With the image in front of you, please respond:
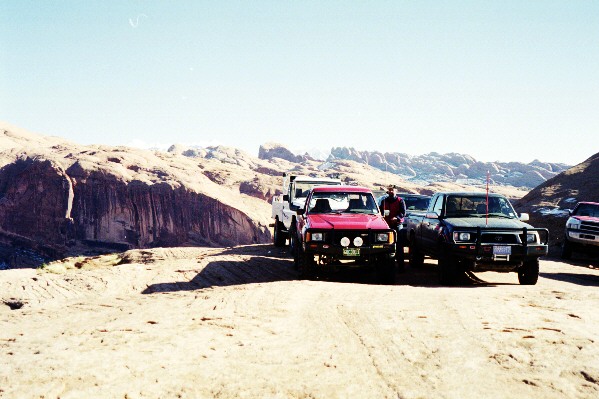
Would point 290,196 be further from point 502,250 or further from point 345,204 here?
point 502,250

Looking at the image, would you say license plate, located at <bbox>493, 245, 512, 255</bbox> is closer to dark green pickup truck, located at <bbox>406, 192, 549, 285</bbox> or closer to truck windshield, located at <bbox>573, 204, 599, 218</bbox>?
dark green pickup truck, located at <bbox>406, 192, 549, 285</bbox>

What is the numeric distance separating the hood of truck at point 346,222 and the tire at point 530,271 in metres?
3.13

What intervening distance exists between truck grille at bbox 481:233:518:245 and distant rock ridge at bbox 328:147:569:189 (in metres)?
129

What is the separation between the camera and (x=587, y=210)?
633 inches

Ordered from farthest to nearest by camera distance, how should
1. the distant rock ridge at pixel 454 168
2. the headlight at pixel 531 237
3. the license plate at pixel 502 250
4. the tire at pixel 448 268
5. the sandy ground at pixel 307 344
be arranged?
1. the distant rock ridge at pixel 454 168
2. the tire at pixel 448 268
3. the headlight at pixel 531 237
4. the license plate at pixel 502 250
5. the sandy ground at pixel 307 344

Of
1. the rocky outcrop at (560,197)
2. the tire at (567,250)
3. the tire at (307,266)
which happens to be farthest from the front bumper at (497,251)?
the rocky outcrop at (560,197)

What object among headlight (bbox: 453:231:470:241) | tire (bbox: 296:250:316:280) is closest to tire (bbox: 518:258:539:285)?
headlight (bbox: 453:231:470:241)

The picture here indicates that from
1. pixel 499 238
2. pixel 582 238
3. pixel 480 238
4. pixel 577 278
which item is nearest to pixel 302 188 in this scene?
pixel 480 238

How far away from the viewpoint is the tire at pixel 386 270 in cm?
1000

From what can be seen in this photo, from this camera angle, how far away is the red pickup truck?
380 inches

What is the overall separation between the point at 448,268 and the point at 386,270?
135 centimetres

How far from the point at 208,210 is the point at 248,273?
36.7 meters

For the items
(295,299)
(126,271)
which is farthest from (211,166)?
(295,299)

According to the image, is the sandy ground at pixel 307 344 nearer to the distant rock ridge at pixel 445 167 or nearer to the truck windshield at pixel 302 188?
the truck windshield at pixel 302 188
